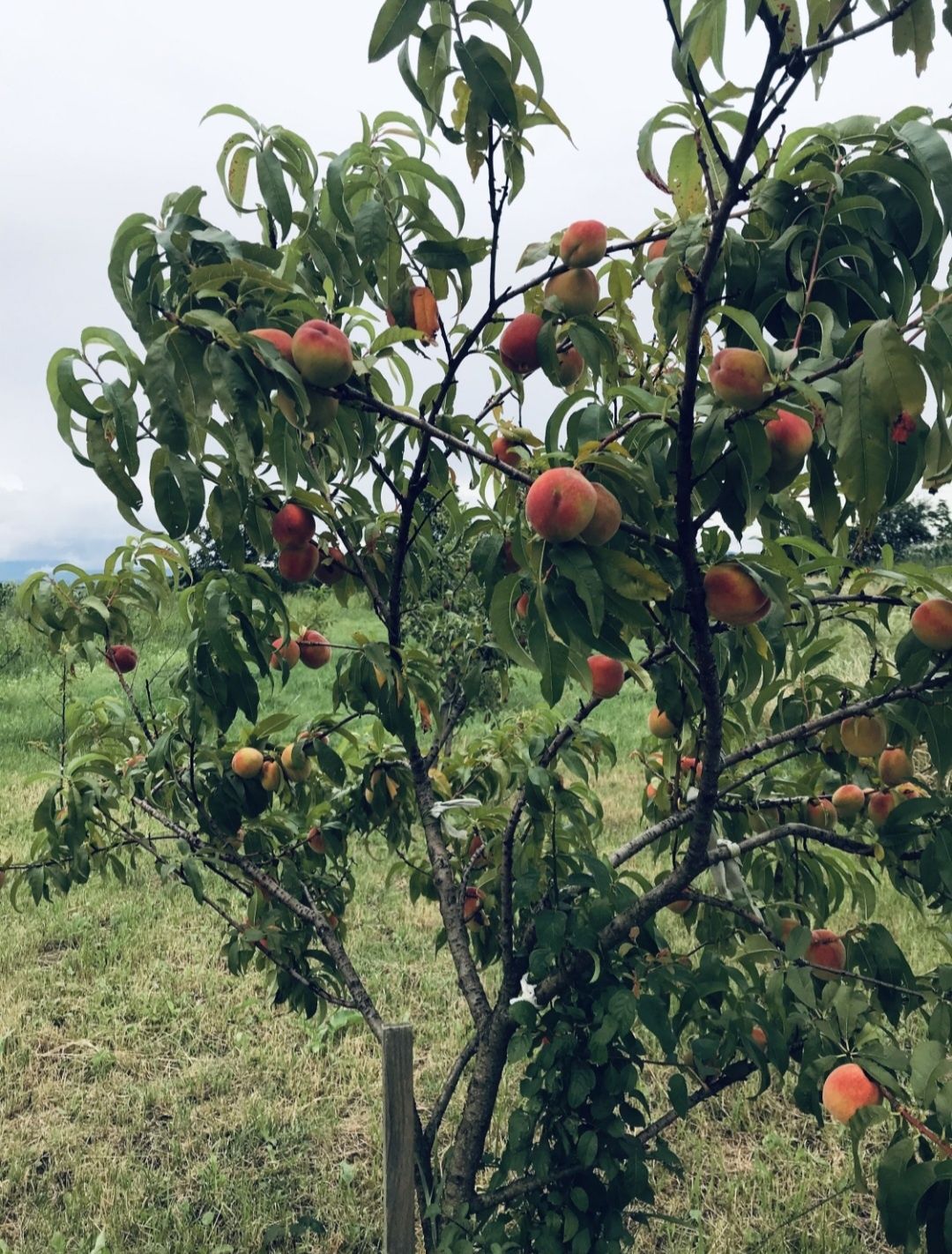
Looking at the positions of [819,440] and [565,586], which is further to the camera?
[819,440]

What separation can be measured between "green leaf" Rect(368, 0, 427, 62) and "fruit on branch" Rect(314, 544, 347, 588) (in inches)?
35.8

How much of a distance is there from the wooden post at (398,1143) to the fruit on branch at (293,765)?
594 millimetres

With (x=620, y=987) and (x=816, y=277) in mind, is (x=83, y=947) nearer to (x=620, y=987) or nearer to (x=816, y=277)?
(x=620, y=987)

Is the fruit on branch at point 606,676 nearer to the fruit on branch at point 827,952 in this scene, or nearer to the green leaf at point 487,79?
the fruit on branch at point 827,952

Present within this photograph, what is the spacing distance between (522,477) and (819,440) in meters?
0.37

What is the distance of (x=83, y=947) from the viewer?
3.98 meters

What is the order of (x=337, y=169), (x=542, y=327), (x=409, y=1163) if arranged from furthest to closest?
(x=409, y=1163) → (x=542, y=327) → (x=337, y=169)

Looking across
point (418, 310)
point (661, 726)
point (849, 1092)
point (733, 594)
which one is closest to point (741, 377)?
point (733, 594)

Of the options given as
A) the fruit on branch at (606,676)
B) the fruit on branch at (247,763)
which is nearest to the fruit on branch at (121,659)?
the fruit on branch at (247,763)

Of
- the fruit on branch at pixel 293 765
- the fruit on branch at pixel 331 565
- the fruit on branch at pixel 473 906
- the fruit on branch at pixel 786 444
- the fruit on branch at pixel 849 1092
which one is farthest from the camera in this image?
the fruit on branch at pixel 473 906

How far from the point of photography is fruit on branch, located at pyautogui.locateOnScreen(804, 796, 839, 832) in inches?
75.0

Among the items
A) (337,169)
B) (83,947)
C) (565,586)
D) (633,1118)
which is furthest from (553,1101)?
(83,947)

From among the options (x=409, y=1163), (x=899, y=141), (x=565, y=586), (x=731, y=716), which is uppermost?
(x=899, y=141)

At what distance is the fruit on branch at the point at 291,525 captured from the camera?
61.7 inches
